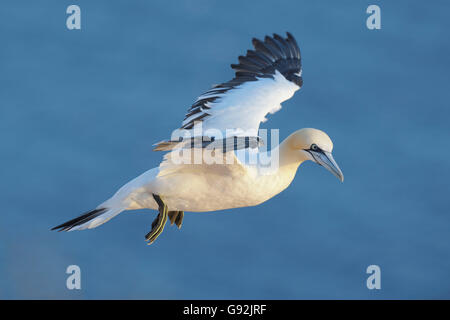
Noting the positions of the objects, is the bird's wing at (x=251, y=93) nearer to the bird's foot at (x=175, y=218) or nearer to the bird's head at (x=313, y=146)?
the bird's head at (x=313, y=146)

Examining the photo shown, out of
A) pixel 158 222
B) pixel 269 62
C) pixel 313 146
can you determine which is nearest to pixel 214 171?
pixel 158 222

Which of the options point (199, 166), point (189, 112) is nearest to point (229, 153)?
point (199, 166)

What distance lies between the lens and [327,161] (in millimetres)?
10664

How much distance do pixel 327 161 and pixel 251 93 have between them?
1955 millimetres

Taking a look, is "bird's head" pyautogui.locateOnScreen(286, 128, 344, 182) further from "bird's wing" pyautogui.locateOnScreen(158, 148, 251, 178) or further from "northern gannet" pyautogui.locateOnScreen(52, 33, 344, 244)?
"bird's wing" pyautogui.locateOnScreen(158, 148, 251, 178)

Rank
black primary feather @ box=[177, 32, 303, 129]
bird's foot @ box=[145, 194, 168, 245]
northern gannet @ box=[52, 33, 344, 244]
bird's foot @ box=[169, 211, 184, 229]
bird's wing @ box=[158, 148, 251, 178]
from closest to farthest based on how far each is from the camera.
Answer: bird's wing @ box=[158, 148, 251, 178]
northern gannet @ box=[52, 33, 344, 244]
bird's foot @ box=[145, 194, 168, 245]
bird's foot @ box=[169, 211, 184, 229]
black primary feather @ box=[177, 32, 303, 129]

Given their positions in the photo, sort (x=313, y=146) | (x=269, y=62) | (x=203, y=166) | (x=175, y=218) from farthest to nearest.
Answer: (x=269, y=62)
(x=175, y=218)
(x=313, y=146)
(x=203, y=166)

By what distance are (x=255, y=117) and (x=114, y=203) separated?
6.21 feet

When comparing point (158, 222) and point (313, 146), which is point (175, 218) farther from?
point (313, 146)

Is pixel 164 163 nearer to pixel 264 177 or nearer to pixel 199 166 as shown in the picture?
pixel 199 166

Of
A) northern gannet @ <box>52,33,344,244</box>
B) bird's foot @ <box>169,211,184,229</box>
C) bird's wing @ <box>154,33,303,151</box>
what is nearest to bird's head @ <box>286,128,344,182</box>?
northern gannet @ <box>52,33,344,244</box>

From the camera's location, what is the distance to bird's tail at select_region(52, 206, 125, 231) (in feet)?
36.6

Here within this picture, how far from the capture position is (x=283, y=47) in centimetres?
1342

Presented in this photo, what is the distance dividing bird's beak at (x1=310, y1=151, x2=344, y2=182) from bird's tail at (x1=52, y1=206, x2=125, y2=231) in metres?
2.14
